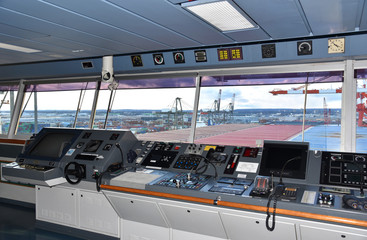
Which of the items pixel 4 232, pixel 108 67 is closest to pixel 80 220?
pixel 4 232

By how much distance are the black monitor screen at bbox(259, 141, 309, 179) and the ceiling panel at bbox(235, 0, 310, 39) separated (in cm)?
109

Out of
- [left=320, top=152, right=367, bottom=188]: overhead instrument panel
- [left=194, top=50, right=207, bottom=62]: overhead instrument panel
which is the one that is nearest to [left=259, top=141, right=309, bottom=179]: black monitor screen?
[left=320, top=152, right=367, bottom=188]: overhead instrument panel

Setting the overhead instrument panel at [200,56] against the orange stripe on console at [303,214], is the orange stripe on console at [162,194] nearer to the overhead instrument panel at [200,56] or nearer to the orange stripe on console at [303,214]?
the orange stripe on console at [303,214]

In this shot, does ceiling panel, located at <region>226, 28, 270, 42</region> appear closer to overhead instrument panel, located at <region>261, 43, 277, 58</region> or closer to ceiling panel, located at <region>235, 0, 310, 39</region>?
ceiling panel, located at <region>235, 0, 310, 39</region>

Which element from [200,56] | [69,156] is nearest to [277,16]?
[200,56]

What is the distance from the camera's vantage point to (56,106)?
572 cm

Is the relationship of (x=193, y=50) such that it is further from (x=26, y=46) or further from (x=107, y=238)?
(x=107, y=238)

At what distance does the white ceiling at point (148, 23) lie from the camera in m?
2.21

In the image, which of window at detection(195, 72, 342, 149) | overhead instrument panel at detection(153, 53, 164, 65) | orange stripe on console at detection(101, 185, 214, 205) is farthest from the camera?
overhead instrument panel at detection(153, 53, 164, 65)

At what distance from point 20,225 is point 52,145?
135 centimetres

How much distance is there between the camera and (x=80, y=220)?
378cm

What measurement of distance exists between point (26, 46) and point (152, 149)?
6.67 feet

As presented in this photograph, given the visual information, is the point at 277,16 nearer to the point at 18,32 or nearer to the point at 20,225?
the point at 18,32

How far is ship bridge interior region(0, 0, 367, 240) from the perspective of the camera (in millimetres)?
2332
